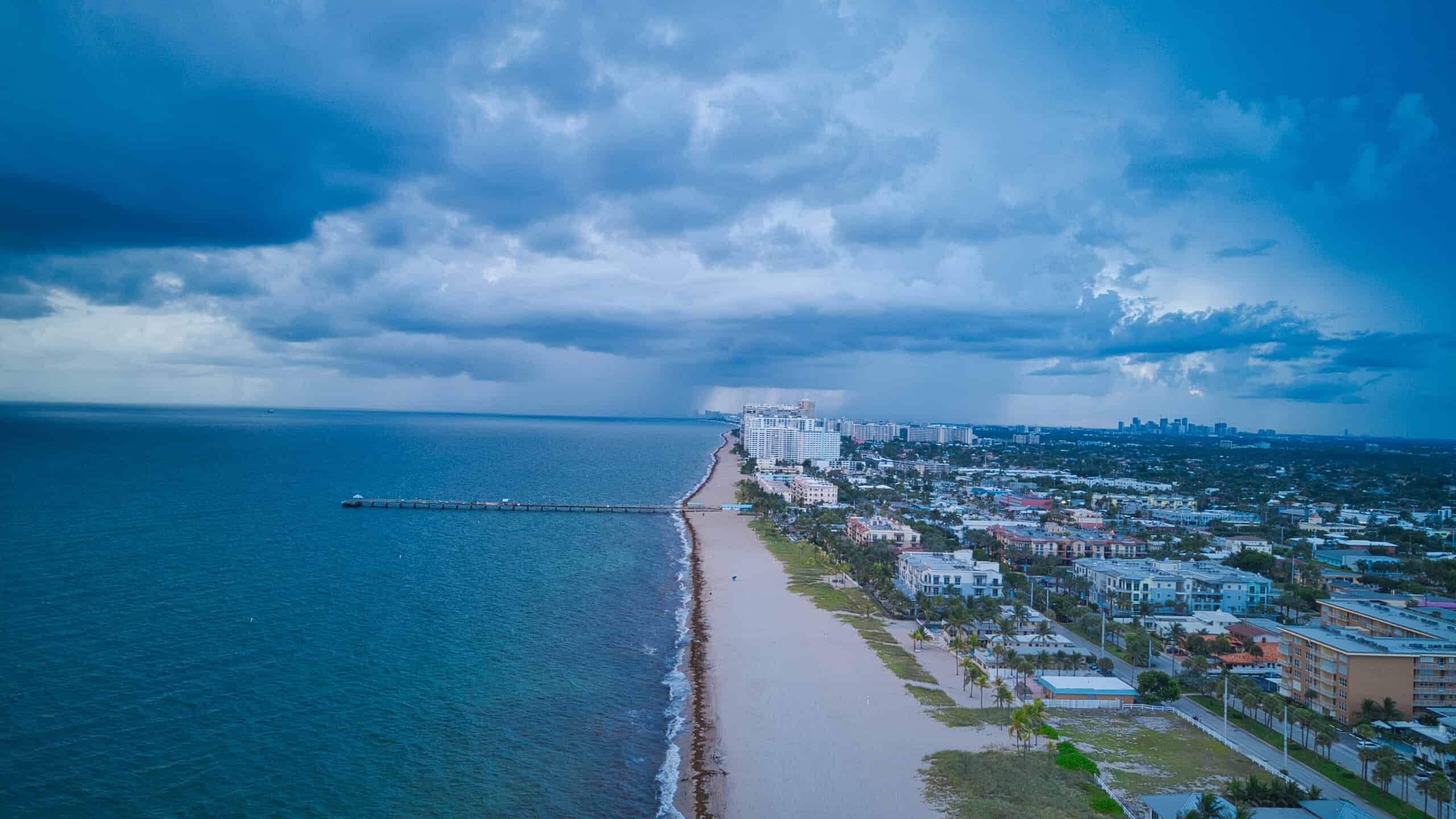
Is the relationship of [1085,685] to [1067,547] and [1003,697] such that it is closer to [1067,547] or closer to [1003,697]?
[1003,697]

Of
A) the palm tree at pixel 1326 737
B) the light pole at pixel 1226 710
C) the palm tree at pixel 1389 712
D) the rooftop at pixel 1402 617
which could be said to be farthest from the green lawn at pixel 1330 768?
the rooftop at pixel 1402 617

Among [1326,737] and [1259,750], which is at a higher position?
[1326,737]

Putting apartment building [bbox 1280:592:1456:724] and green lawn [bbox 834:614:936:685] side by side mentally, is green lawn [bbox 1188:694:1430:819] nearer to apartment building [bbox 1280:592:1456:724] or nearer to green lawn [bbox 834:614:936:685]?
apartment building [bbox 1280:592:1456:724]

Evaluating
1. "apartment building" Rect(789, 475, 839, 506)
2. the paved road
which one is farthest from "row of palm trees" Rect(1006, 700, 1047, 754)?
"apartment building" Rect(789, 475, 839, 506)

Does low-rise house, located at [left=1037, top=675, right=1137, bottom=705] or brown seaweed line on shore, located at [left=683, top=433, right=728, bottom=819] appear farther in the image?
low-rise house, located at [left=1037, top=675, right=1137, bottom=705]

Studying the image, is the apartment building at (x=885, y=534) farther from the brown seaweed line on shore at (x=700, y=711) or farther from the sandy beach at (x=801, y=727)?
the sandy beach at (x=801, y=727)

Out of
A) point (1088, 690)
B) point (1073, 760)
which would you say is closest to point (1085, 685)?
point (1088, 690)
